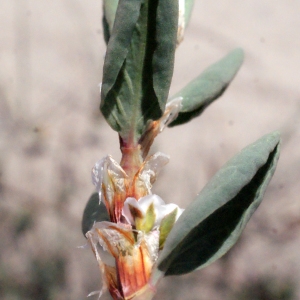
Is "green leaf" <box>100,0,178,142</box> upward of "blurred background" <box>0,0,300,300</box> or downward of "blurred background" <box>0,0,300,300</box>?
upward

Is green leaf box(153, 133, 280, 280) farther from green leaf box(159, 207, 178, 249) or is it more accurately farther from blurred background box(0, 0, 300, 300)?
blurred background box(0, 0, 300, 300)

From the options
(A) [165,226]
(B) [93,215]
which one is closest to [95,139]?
(B) [93,215]

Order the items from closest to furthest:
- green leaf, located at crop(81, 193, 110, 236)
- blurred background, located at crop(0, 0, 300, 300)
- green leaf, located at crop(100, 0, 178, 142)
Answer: green leaf, located at crop(100, 0, 178, 142), green leaf, located at crop(81, 193, 110, 236), blurred background, located at crop(0, 0, 300, 300)

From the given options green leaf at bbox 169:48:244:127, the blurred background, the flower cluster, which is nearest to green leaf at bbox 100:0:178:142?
the flower cluster

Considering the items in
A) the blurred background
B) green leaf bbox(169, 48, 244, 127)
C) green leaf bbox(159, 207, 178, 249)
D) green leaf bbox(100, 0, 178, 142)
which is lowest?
the blurred background

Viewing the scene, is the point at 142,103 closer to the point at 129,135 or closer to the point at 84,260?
the point at 129,135
